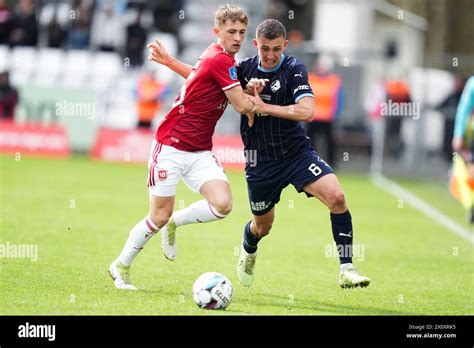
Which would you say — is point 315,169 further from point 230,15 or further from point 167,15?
point 167,15

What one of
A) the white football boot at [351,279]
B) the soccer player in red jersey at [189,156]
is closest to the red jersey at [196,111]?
the soccer player in red jersey at [189,156]

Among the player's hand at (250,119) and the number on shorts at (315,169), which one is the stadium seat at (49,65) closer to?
the player's hand at (250,119)

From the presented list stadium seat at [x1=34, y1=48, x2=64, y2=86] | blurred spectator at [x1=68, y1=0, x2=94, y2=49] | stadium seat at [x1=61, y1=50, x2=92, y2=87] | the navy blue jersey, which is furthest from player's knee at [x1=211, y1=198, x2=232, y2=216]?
blurred spectator at [x1=68, y1=0, x2=94, y2=49]

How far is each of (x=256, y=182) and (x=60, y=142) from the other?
52.1ft

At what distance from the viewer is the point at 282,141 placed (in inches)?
379

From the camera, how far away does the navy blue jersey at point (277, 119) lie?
31.2 feet

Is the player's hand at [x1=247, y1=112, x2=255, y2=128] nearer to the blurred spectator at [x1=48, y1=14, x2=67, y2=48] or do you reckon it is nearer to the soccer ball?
the soccer ball

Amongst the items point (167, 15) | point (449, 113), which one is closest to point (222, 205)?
point (449, 113)

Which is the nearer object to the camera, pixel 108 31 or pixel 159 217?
pixel 159 217

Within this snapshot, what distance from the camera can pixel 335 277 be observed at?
11.0 metres

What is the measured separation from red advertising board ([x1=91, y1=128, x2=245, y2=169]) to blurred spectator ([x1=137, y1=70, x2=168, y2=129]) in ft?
2.28

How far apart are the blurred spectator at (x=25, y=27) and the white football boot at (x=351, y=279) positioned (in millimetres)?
20712

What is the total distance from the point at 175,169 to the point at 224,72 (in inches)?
39.2

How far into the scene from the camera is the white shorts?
9.39m
